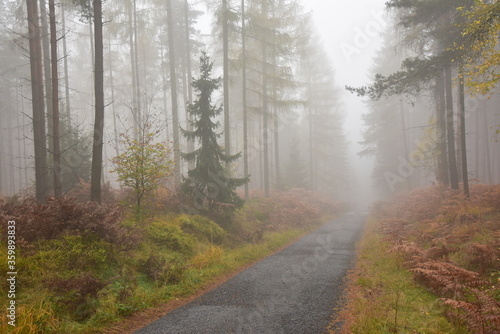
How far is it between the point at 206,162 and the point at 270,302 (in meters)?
7.05

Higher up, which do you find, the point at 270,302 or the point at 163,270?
the point at 163,270

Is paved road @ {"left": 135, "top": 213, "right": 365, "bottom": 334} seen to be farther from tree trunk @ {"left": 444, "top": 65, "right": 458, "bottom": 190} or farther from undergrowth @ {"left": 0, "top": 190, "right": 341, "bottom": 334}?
tree trunk @ {"left": 444, "top": 65, "right": 458, "bottom": 190}

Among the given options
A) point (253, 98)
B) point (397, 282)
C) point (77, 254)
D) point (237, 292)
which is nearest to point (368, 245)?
point (397, 282)

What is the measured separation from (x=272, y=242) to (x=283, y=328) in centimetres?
737

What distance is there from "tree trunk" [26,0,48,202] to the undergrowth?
3313 mm

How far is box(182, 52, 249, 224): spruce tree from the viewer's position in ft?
39.4

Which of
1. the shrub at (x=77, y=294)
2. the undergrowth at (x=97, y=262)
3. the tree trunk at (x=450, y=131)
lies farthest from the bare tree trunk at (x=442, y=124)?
the shrub at (x=77, y=294)

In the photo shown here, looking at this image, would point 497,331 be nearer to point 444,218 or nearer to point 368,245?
point 368,245

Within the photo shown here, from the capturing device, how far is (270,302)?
20.1ft

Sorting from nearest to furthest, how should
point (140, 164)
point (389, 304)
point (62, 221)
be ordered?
point (389, 304), point (62, 221), point (140, 164)

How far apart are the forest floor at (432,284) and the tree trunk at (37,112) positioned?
36.1ft

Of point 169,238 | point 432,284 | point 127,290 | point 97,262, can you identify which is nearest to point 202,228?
point 169,238

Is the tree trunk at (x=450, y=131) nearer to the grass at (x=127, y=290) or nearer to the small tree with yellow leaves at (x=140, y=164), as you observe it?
the grass at (x=127, y=290)

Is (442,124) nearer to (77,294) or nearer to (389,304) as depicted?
(389,304)
